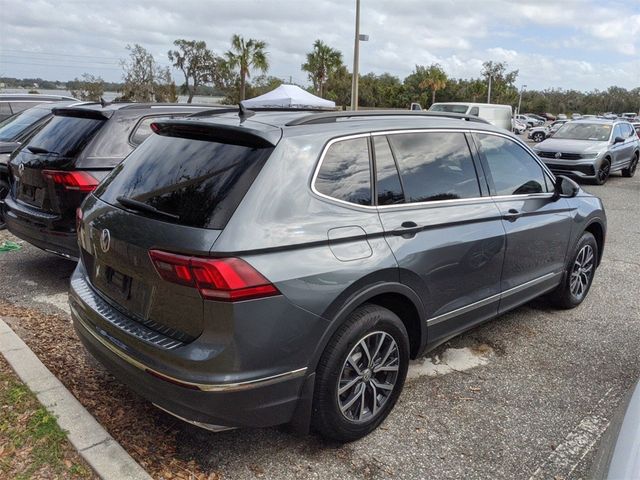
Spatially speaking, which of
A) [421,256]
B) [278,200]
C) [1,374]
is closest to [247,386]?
[278,200]

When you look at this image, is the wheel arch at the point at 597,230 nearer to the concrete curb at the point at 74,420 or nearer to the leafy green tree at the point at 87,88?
the concrete curb at the point at 74,420

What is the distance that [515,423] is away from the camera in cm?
322

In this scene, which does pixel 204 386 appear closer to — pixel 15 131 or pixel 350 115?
pixel 350 115

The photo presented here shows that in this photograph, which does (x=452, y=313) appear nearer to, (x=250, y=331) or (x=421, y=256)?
(x=421, y=256)

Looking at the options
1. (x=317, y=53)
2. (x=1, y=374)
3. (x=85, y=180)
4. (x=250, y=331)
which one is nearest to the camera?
(x=250, y=331)

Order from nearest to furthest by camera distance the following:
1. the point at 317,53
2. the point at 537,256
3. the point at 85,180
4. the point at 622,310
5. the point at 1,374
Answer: the point at 1,374 < the point at 537,256 < the point at 85,180 < the point at 622,310 < the point at 317,53

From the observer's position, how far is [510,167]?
4121mm

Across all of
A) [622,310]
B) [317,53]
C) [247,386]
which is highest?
[317,53]

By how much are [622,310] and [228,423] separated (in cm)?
422

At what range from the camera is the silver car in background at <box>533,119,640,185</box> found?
14008mm

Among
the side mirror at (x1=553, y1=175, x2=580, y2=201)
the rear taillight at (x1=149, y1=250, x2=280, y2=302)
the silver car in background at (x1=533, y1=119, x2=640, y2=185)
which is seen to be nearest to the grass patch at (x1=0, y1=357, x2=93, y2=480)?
the rear taillight at (x1=149, y1=250, x2=280, y2=302)

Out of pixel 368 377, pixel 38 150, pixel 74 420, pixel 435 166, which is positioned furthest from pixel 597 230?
pixel 38 150

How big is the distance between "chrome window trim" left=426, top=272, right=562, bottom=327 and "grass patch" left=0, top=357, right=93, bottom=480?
6.81ft

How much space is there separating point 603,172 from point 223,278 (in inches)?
582
